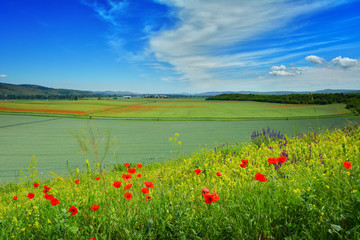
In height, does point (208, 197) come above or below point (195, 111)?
above

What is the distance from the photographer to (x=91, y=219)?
117 inches

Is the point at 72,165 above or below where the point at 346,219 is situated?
below

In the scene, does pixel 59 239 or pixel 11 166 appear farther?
pixel 11 166

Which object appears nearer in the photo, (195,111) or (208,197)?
(208,197)

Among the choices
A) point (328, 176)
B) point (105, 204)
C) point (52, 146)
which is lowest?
point (52, 146)

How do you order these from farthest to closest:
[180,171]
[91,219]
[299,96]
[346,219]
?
[299,96], [180,171], [91,219], [346,219]

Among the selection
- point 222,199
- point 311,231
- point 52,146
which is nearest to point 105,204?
point 222,199

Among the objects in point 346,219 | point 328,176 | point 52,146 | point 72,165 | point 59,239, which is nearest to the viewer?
point 59,239

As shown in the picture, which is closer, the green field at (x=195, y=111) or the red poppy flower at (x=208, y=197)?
the red poppy flower at (x=208, y=197)

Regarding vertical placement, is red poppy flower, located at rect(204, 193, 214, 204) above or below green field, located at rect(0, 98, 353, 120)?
above

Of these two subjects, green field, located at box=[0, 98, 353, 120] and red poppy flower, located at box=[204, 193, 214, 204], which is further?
green field, located at box=[0, 98, 353, 120]

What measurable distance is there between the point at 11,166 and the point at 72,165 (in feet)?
9.41

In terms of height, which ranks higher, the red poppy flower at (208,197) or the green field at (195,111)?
the red poppy flower at (208,197)

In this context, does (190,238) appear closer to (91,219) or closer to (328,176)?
(91,219)
